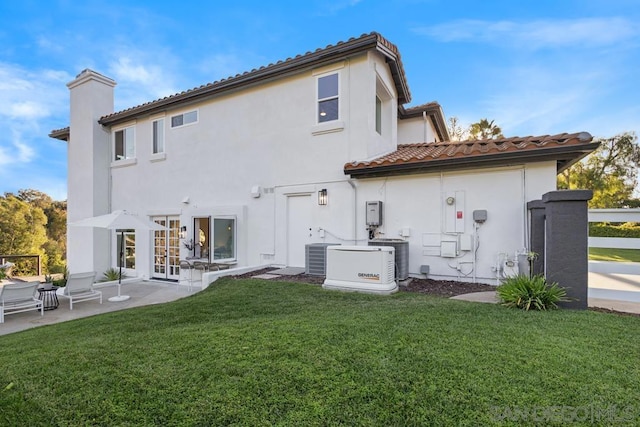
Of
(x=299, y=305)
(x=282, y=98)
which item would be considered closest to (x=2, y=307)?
(x=299, y=305)

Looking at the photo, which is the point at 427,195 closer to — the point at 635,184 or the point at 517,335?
the point at 517,335

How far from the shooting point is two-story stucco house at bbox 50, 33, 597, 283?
7348 mm

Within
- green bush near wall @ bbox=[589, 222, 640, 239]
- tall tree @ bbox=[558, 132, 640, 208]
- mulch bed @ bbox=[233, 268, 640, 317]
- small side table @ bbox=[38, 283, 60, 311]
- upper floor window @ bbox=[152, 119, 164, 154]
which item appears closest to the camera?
mulch bed @ bbox=[233, 268, 640, 317]

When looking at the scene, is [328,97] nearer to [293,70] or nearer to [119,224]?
[293,70]

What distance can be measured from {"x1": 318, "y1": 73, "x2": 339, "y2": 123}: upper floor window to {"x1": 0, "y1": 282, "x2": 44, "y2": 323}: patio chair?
886 cm

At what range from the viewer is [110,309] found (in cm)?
809

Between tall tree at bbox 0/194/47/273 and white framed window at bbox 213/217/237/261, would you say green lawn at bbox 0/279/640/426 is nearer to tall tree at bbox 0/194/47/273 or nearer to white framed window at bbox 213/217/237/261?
white framed window at bbox 213/217/237/261

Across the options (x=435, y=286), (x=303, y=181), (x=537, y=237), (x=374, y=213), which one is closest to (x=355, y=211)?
(x=374, y=213)

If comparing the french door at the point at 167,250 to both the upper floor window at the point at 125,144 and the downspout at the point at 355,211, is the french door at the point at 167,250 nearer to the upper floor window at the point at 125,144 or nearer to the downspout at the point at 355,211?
the upper floor window at the point at 125,144

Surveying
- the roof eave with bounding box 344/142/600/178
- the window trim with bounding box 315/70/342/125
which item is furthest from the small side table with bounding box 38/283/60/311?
the window trim with bounding box 315/70/342/125

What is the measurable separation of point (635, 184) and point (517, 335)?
33.9m

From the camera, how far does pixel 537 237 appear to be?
634cm

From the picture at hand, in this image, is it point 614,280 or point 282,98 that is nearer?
point 614,280

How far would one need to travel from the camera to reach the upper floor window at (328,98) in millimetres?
9312
